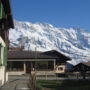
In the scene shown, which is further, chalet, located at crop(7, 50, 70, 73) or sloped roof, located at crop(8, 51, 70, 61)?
sloped roof, located at crop(8, 51, 70, 61)

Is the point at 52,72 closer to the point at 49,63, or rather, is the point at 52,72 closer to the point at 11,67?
the point at 49,63

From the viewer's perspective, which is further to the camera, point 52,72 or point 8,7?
point 52,72

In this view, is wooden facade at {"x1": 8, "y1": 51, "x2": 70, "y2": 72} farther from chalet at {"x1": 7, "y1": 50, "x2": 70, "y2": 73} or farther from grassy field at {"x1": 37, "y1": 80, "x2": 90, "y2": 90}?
grassy field at {"x1": 37, "y1": 80, "x2": 90, "y2": 90}

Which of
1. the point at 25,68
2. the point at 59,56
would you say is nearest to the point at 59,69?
the point at 59,56

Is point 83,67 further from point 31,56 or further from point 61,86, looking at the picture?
point 61,86

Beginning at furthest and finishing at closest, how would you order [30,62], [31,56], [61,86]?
[31,56], [30,62], [61,86]

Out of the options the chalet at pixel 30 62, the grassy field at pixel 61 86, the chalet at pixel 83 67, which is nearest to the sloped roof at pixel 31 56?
the chalet at pixel 30 62

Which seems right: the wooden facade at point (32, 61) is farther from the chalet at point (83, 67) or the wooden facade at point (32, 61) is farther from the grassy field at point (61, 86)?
the grassy field at point (61, 86)

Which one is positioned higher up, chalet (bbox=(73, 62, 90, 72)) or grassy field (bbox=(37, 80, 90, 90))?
chalet (bbox=(73, 62, 90, 72))

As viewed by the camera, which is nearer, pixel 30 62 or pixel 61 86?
pixel 61 86

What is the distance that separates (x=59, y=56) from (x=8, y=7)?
51.5 m

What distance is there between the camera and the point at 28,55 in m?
76.3

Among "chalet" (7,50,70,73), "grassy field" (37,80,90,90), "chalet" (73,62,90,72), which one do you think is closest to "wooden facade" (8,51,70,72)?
"chalet" (7,50,70,73)

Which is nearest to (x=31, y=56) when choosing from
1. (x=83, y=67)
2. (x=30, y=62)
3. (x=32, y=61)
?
(x=32, y=61)
